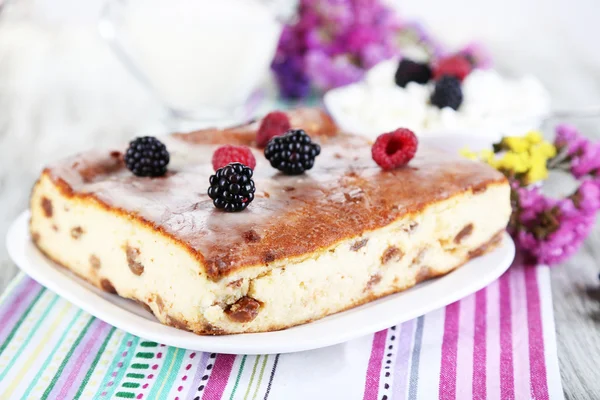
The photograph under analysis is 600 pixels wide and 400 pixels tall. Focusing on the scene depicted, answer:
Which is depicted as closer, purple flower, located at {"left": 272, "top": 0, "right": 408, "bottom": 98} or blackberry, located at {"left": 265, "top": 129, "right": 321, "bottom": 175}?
blackberry, located at {"left": 265, "top": 129, "right": 321, "bottom": 175}

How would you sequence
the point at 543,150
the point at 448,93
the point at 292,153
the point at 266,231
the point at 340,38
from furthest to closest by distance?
the point at 340,38
the point at 448,93
the point at 543,150
the point at 292,153
the point at 266,231

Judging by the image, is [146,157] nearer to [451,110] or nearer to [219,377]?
[219,377]

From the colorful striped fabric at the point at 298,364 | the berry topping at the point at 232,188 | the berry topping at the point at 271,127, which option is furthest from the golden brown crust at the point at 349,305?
the berry topping at the point at 271,127

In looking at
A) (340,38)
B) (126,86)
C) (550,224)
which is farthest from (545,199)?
(126,86)

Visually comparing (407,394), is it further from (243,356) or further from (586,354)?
(586,354)

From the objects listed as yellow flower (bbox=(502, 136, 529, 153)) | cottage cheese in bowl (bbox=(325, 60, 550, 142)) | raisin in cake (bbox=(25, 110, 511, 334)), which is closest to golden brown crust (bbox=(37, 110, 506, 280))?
raisin in cake (bbox=(25, 110, 511, 334))

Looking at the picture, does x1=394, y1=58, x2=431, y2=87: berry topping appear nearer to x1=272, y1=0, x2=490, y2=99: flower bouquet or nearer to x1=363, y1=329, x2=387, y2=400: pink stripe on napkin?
x1=272, y1=0, x2=490, y2=99: flower bouquet
